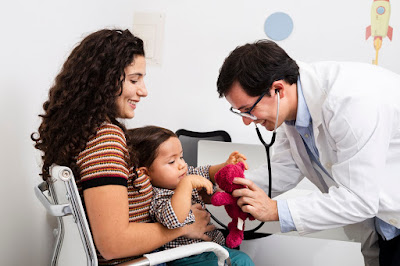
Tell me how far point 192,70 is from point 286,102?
4.69 ft

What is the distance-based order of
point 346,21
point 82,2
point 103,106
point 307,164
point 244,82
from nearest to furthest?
point 103,106 < point 244,82 < point 307,164 < point 82,2 < point 346,21

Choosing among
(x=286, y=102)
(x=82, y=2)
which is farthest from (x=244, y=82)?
(x=82, y=2)

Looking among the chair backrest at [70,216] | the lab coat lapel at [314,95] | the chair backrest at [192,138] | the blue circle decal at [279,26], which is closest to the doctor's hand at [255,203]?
the lab coat lapel at [314,95]

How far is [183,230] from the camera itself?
1.27 m

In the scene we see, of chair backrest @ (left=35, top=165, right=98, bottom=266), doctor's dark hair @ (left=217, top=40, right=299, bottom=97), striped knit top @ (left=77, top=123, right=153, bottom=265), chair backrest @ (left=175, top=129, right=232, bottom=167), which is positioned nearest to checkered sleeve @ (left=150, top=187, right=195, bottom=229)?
striped knit top @ (left=77, top=123, right=153, bottom=265)

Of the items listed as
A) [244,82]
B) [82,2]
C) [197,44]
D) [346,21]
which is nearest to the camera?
[244,82]

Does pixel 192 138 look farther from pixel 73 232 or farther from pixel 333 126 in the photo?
pixel 73 232

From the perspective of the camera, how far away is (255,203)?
1339 mm

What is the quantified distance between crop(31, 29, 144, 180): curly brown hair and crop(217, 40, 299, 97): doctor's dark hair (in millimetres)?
340

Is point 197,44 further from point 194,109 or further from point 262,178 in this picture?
point 262,178

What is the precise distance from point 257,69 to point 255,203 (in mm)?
423

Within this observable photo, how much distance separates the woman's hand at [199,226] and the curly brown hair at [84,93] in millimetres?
408

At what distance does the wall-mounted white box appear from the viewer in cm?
284

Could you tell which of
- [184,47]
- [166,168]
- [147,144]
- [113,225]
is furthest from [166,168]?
[184,47]
